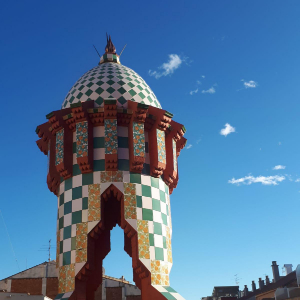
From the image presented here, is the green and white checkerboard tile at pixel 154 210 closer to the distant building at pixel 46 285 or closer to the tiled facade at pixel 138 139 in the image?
the tiled facade at pixel 138 139

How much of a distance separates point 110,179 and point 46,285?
1820 cm

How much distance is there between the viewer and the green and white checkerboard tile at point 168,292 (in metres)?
11.8

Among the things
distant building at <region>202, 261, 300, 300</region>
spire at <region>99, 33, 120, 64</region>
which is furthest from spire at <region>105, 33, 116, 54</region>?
distant building at <region>202, 261, 300, 300</region>

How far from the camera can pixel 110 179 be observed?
1275 centimetres

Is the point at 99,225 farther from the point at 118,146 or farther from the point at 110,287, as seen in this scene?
the point at 110,287

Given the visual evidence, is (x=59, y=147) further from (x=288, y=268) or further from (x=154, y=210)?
(x=288, y=268)

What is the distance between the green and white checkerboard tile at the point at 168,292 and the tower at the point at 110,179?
4cm

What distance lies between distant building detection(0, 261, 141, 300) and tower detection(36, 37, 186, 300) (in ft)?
51.1

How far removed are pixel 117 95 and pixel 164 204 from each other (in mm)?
3744

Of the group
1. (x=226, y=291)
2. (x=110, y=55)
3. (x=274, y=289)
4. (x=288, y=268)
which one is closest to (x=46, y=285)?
(x=274, y=289)

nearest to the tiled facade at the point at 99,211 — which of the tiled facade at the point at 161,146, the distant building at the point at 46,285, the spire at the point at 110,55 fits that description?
the tiled facade at the point at 161,146

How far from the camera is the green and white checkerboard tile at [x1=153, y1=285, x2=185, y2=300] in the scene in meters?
11.8

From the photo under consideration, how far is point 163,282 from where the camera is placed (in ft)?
40.4

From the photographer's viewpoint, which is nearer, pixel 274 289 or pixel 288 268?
pixel 274 289
